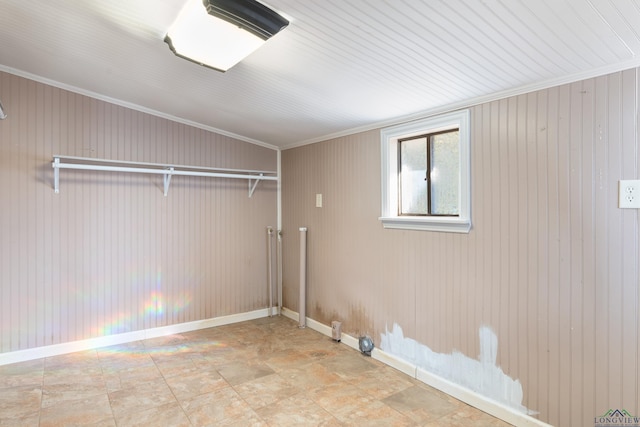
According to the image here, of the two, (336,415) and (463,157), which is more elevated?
(463,157)

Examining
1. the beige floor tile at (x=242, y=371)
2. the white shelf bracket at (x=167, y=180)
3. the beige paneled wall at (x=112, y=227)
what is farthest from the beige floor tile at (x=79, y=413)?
the white shelf bracket at (x=167, y=180)

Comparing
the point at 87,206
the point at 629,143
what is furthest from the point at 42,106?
the point at 629,143

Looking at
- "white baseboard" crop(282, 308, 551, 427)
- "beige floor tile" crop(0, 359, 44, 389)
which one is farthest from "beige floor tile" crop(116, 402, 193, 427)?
"white baseboard" crop(282, 308, 551, 427)

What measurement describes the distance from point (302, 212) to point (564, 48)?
2888 millimetres

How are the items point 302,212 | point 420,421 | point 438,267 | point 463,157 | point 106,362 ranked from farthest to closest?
point 302,212
point 106,362
point 438,267
point 463,157
point 420,421

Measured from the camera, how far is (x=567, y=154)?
6.41ft

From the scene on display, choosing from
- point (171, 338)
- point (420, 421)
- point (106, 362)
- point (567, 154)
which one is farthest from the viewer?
point (171, 338)

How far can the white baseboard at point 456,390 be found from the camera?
216 cm

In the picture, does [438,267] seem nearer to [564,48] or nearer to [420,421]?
[420,421]

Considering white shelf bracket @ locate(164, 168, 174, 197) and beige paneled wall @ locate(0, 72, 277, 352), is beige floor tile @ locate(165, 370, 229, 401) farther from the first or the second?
white shelf bracket @ locate(164, 168, 174, 197)

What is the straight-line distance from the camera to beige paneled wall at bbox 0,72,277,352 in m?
3.06

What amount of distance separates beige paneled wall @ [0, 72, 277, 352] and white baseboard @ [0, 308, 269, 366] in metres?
0.06

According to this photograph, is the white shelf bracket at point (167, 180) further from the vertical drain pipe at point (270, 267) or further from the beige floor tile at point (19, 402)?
the beige floor tile at point (19, 402)

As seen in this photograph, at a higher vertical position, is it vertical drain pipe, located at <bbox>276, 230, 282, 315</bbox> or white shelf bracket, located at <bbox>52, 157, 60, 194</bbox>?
white shelf bracket, located at <bbox>52, 157, 60, 194</bbox>
